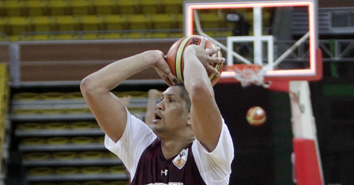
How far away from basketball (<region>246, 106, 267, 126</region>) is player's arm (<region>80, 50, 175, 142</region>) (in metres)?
6.91

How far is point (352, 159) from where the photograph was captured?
394 inches

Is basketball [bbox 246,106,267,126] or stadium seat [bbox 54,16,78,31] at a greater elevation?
stadium seat [bbox 54,16,78,31]

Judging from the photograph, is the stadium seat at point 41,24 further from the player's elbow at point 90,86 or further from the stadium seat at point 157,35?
the player's elbow at point 90,86

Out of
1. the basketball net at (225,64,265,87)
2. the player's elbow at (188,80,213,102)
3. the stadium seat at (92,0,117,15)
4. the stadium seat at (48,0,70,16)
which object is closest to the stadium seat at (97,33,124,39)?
the stadium seat at (92,0,117,15)

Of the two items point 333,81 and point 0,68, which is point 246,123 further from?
point 0,68

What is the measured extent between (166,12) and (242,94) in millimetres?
2374

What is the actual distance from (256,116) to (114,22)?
3078 millimetres

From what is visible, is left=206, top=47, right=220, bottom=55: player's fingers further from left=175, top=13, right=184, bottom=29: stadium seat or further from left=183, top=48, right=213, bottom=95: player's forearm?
left=175, top=13, right=184, bottom=29: stadium seat

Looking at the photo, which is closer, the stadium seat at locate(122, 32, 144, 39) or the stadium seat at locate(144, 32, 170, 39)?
the stadium seat at locate(144, 32, 170, 39)

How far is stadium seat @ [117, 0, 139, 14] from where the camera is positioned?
39.0ft

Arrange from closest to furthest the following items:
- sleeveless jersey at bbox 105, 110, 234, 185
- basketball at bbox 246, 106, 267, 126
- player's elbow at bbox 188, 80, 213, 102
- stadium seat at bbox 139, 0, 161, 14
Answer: player's elbow at bbox 188, 80, 213, 102 < sleeveless jersey at bbox 105, 110, 234, 185 < basketball at bbox 246, 106, 267, 126 < stadium seat at bbox 139, 0, 161, 14

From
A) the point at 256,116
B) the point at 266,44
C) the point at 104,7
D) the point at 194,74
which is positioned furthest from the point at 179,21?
the point at 194,74

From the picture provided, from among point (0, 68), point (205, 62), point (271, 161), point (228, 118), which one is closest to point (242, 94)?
point (228, 118)

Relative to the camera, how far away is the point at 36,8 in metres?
12.1
